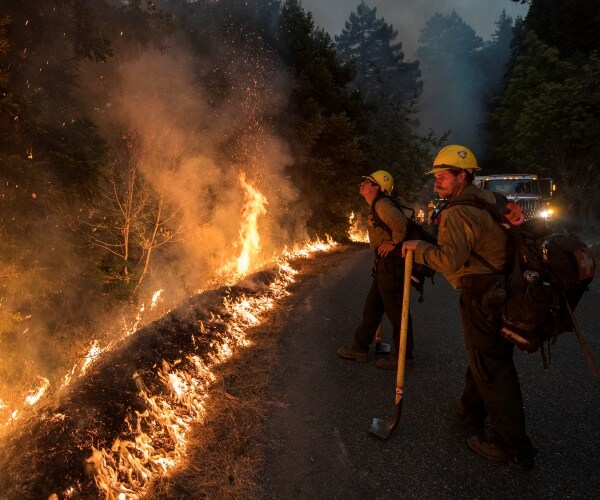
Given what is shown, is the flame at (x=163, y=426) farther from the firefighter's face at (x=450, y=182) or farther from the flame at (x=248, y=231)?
the flame at (x=248, y=231)

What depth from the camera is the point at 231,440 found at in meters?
3.11

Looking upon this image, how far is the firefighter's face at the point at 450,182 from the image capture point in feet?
9.80

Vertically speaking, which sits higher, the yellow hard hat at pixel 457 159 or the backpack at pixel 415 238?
the yellow hard hat at pixel 457 159

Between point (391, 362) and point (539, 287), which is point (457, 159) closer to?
point (539, 287)

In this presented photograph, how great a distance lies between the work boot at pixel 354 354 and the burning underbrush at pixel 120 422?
128 centimetres

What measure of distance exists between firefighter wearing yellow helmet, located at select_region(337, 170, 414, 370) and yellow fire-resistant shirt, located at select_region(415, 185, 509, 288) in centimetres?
132

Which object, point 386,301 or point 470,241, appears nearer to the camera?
point 470,241

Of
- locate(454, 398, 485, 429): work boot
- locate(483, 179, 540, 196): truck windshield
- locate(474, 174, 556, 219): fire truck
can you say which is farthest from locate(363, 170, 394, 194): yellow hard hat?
locate(483, 179, 540, 196): truck windshield

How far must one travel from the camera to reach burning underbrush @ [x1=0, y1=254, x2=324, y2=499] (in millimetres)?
2410

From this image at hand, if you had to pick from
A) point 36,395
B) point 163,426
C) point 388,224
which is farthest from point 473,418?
point 36,395

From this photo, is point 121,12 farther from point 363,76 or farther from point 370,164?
point 363,76

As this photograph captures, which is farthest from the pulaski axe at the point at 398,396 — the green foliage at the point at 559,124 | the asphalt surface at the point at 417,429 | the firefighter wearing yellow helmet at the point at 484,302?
the green foliage at the point at 559,124

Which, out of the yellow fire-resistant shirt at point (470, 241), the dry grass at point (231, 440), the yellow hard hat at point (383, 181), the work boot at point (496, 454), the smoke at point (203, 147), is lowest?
the work boot at point (496, 454)

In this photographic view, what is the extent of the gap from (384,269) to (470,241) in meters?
1.63
